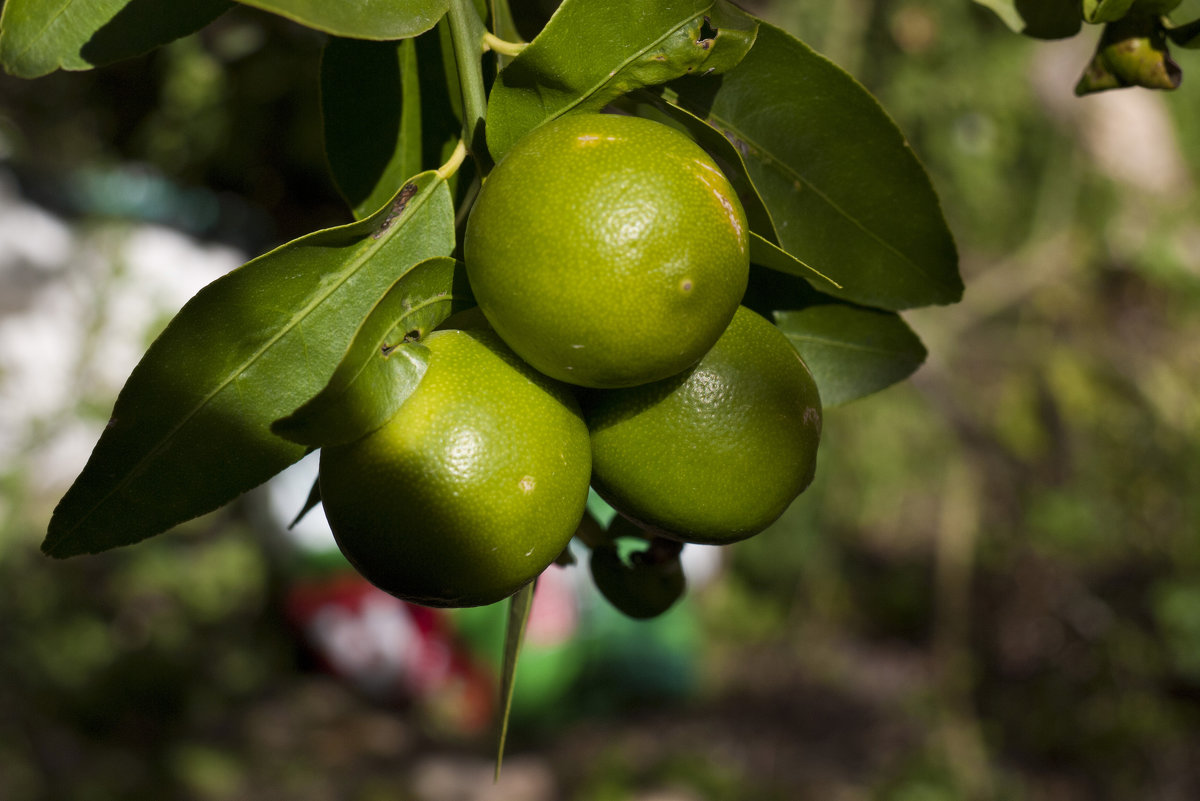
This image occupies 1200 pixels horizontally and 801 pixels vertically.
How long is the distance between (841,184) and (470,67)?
254mm

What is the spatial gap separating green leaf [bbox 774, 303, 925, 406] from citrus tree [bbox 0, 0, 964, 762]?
0.16 feet

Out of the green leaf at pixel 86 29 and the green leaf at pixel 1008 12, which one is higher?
the green leaf at pixel 86 29


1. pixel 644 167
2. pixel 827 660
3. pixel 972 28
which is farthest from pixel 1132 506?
pixel 644 167

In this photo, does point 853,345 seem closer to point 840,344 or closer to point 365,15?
point 840,344

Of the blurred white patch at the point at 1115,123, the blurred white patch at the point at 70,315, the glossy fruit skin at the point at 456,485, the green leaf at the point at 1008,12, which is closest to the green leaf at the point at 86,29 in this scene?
the glossy fruit skin at the point at 456,485

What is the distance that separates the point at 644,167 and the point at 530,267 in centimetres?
8

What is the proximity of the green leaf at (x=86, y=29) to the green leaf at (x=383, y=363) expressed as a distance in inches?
9.2

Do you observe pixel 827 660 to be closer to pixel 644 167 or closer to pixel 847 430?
pixel 847 430

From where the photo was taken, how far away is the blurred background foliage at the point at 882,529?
2.79 m

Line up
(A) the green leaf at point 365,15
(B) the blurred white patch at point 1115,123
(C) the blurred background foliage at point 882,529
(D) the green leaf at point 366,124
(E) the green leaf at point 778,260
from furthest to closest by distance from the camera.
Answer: (B) the blurred white patch at point 1115,123 → (C) the blurred background foliage at point 882,529 → (D) the green leaf at point 366,124 → (E) the green leaf at point 778,260 → (A) the green leaf at point 365,15

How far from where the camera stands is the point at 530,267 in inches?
19.0

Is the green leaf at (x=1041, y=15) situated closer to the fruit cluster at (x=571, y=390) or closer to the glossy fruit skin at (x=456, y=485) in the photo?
the fruit cluster at (x=571, y=390)

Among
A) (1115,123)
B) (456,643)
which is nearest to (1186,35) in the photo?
(456,643)

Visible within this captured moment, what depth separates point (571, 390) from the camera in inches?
22.1
